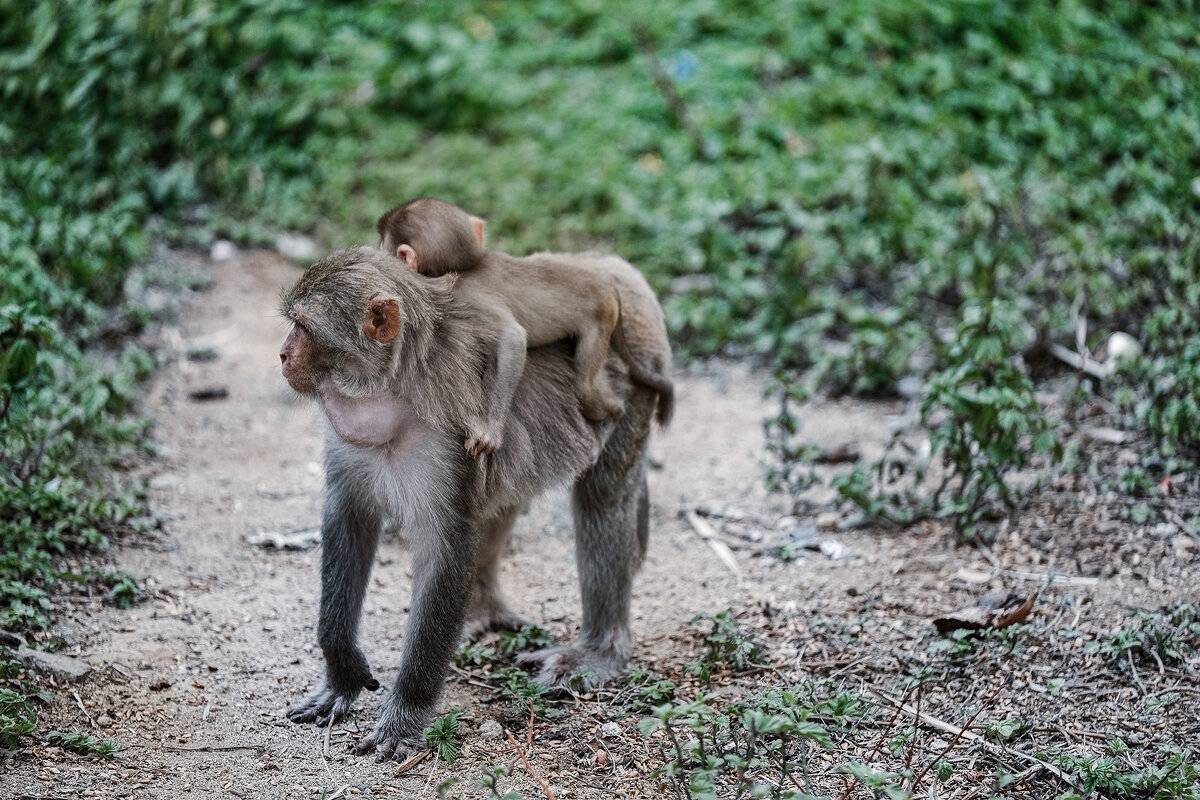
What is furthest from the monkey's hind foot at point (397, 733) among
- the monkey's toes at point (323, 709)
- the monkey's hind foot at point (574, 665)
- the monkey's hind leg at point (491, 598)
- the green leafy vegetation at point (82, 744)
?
the monkey's hind leg at point (491, 598)

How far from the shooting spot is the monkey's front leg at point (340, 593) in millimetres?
4715

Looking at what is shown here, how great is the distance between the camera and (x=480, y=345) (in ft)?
14.9

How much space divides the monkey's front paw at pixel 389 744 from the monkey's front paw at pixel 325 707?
0.75 ft

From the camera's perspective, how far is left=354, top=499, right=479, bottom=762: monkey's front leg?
4508 mm

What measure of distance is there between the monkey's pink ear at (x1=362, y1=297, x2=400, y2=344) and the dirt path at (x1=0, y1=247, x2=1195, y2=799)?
1.58m

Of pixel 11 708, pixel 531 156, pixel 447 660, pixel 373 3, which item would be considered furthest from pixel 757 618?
pixel 373 3

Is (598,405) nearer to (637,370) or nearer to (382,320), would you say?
(637,370)

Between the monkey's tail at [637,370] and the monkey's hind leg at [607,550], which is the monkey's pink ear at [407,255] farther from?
the monkey's hind leg at [607,550]

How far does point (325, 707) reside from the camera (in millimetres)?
4766

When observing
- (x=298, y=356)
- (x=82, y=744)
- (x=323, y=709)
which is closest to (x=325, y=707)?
(x=323, y=709)

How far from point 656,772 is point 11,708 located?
2.25m

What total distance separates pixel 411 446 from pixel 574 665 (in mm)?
1317

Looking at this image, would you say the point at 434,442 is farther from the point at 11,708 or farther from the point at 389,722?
the point at 11,708

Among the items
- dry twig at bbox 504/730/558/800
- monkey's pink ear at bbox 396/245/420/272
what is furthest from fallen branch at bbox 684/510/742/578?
monkey's pink ear at bbox 396/245/420/272
